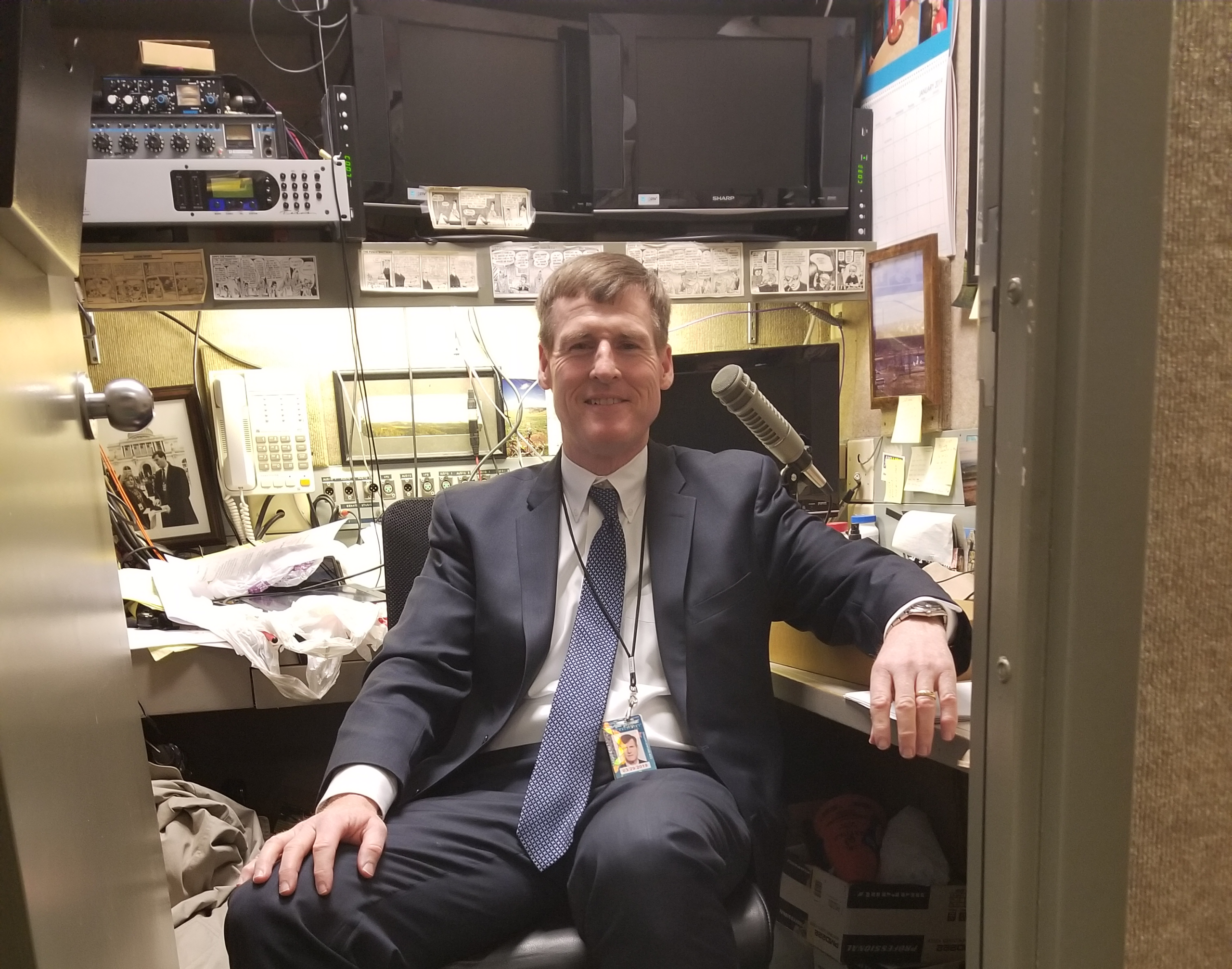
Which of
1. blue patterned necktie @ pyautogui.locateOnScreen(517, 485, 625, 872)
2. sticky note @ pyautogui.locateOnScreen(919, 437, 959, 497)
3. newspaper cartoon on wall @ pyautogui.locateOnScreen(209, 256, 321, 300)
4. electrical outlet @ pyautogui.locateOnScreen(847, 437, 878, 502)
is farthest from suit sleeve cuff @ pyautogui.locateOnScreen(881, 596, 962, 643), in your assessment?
newspaper cartoon on wall @ pyautogui.locateOnScreen(209, 256, 321, 300)

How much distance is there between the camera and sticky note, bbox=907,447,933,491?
1.69 meters

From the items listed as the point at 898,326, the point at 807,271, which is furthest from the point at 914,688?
the point at 807,271

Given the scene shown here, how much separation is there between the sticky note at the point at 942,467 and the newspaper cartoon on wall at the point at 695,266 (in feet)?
1.82

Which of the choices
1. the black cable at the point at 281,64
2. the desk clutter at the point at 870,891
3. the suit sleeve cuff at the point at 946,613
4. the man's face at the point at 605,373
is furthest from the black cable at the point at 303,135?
the desk clutter at the point at 870,891

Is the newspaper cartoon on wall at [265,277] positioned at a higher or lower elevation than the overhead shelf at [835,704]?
higher

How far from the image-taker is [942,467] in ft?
5.34

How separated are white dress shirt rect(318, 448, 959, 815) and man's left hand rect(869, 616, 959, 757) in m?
0.33

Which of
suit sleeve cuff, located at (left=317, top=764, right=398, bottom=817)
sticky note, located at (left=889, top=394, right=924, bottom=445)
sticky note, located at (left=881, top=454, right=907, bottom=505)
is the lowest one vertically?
suit sleeve cuff, located at (left=317, top=764, right=398, bottom=817)

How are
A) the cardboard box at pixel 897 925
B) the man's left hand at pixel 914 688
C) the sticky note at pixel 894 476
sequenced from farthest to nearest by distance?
the sticky note at pixel 894 476 < the cardboard box at pixel 897 925 < the man's left hand at pixel 914 688

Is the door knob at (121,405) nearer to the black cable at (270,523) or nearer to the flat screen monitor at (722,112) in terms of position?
the black cable at (270,523)

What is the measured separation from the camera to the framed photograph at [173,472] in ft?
5.85

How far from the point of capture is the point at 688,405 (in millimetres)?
1830

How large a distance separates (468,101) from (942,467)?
126cm

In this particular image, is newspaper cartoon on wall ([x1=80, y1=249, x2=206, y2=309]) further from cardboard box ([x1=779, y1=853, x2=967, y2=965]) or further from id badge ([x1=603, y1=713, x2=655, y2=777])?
cardboard box ([x1=779, y1=853, x2=967, y2=965])
